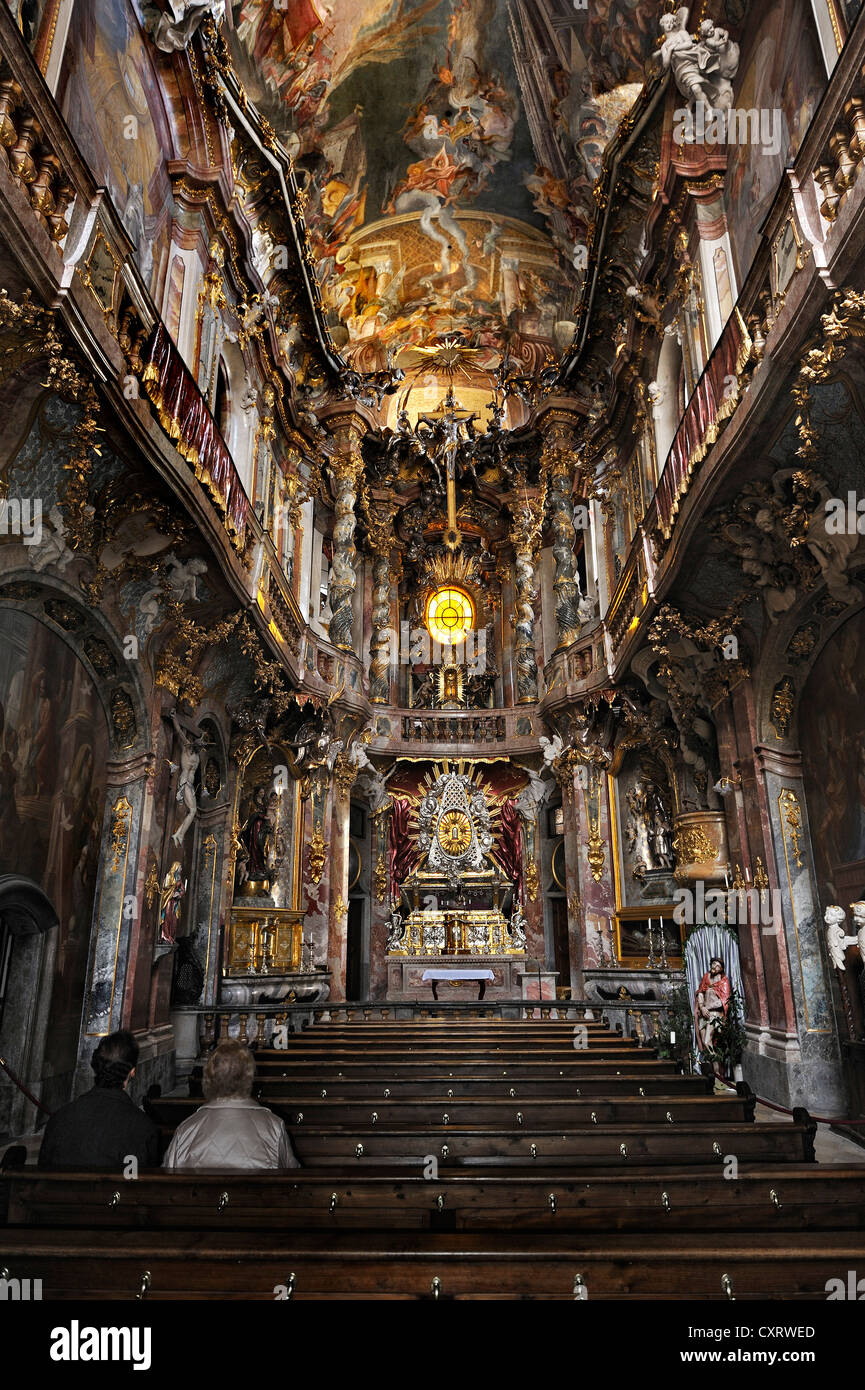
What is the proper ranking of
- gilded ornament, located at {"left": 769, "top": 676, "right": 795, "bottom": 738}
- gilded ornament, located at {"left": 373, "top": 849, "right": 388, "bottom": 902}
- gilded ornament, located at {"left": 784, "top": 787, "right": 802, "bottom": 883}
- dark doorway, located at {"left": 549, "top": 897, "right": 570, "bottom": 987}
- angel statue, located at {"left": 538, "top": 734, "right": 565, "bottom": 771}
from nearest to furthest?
gilded ornament, located at {"left": 784, "top": 787, "right": 802, "bottom": 883} < gilded ornament, located at {"left": 769, "top": 676, "right": 795, "bottom": 738} < angel statue, located at {"left": 538, "top": 734, "right": 565, "bottom": 771} < dark doorway, located at {"left": 549, "top": 897, "right": 570, "bottom": 987} < gilded ornament, located at {"left": 373, "top": 849, "right": 388, "bottom": 902}

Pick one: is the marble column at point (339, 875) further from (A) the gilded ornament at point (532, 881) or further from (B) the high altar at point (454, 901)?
(A) the gilded ornament at point (532, 881)

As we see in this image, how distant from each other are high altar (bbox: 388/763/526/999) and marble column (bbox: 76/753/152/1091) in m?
9.83

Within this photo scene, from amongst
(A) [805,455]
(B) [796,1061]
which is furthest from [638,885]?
(A) [805,455]

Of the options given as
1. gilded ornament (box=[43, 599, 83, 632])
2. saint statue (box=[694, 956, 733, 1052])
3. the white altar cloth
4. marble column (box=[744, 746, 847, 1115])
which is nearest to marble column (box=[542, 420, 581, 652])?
the white altar cloth

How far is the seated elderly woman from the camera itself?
4449 mm

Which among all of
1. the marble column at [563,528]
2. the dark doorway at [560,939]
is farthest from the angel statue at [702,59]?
the dark doorway at [560,939]

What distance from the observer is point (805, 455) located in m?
7.84

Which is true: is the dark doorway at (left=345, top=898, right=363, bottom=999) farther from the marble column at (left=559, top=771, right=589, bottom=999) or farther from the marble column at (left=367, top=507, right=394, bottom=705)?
the marble column at (left=559, top=771, right=589, bottom=999)

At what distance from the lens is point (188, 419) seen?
33.6ft

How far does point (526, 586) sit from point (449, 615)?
3266 millimetres

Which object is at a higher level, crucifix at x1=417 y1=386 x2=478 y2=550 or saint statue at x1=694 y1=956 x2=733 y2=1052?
crucifix at x1=417 y1=386 x2=478 y2=550

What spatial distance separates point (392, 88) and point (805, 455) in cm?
1538

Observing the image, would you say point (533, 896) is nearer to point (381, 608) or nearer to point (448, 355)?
point (381, 608)

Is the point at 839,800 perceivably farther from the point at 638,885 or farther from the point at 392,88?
the point at 392,88
